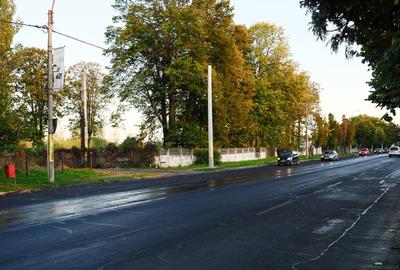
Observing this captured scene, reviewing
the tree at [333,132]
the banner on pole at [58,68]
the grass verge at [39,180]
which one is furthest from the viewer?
the tree at [333,132]

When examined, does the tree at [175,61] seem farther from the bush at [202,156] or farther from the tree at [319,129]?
the tree at [319,129]

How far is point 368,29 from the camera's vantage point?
839 centimetres

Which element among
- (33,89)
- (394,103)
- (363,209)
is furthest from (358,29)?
(33,89)

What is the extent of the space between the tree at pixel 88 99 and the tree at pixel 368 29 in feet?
206

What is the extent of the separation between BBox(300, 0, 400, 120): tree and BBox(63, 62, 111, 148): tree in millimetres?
62679

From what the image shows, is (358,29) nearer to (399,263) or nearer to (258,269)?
(399,263)

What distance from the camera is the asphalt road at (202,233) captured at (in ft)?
25.4

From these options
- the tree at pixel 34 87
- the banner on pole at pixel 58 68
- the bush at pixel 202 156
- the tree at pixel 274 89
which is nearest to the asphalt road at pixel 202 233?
the banner on pole at pixel 58 68

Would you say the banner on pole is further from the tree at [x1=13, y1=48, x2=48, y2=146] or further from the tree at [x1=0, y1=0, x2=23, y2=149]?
the tree at [x1=13, y1=48, x2=48, y2=146]

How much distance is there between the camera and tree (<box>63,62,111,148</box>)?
70812 mm

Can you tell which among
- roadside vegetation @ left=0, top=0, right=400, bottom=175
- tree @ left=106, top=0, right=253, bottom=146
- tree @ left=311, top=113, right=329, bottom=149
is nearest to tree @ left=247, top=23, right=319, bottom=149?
roadside vegetation @ left=0, top=0, right=400, bottom=175

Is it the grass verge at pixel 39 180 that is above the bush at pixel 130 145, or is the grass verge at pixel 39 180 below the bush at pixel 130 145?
below

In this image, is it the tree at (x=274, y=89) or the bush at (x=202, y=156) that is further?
the tree at (x=274, y=89)

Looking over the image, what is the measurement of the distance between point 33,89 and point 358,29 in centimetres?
5809
